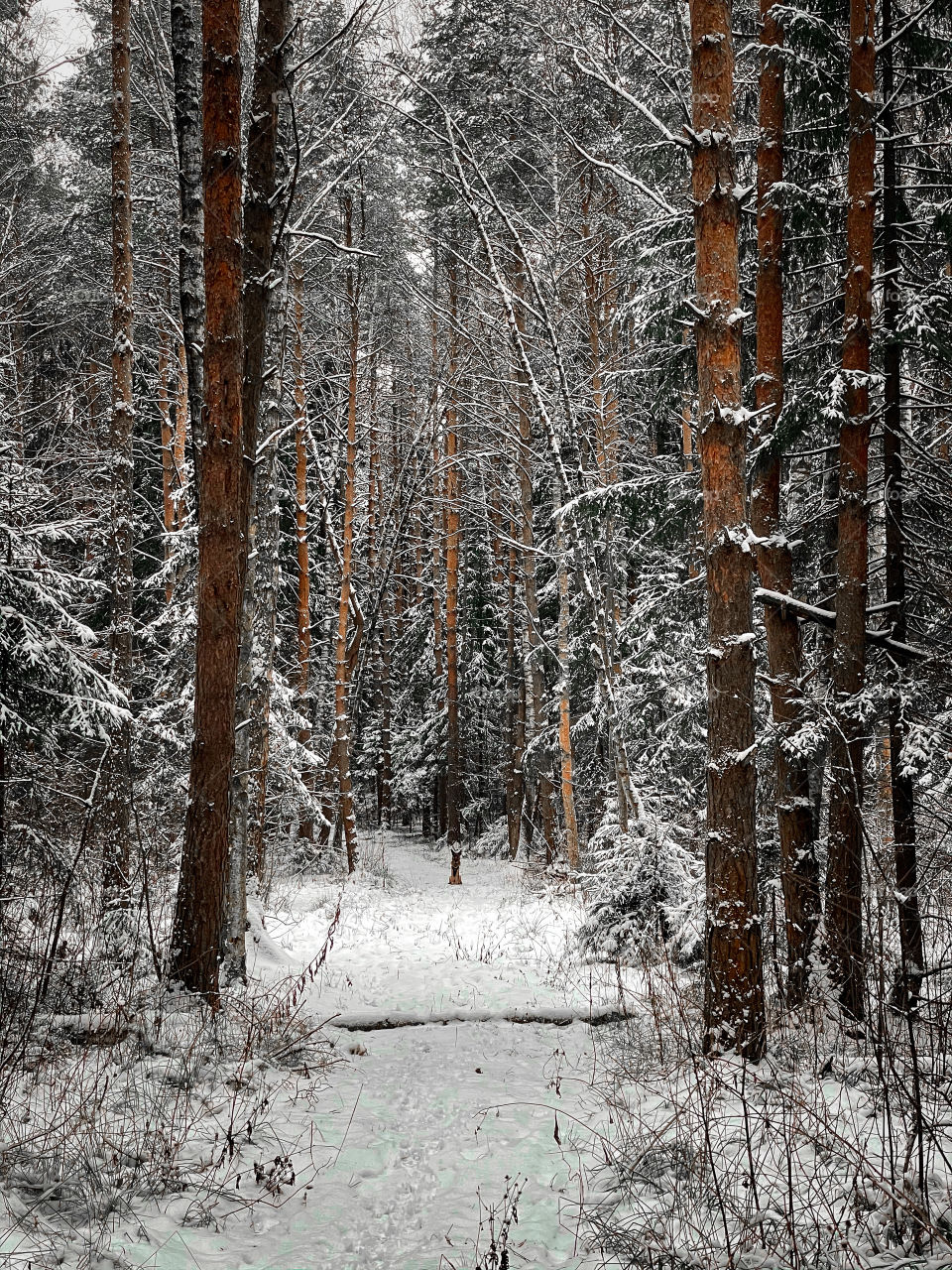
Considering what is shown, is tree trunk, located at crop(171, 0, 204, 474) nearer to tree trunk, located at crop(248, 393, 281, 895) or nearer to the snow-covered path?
tree trunk, located at crop(248, 393, 281, 895)

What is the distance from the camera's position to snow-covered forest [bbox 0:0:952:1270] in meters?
3.26

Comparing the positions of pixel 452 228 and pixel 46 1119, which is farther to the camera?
pixel 452 228

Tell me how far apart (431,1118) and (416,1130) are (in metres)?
0.20

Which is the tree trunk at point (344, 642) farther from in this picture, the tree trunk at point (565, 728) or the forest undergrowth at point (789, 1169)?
the forest undergrowth at point (789, 1169)

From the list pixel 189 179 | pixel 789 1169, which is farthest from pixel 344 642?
pixel 789 1169

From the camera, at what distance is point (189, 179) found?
7055 millimetres

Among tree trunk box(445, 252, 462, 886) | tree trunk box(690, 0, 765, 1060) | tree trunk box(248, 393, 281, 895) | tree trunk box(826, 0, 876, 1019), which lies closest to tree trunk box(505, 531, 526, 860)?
tree trunk box(445, 252, 462, 886)

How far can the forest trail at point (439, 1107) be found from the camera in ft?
10.4

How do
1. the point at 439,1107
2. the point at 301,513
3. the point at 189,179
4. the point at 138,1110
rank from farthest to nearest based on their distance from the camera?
the point at 301,513
the point at 189,179
the point at 439,1107
the point at 138,1110

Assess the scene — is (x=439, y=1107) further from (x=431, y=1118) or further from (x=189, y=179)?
(x=189, y=179)

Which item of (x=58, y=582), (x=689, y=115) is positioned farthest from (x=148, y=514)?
(x=689, y=115)

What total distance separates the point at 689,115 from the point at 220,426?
3681mm

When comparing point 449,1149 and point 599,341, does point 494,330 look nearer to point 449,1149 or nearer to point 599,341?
point 599,341

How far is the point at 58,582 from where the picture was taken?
6.34 m
